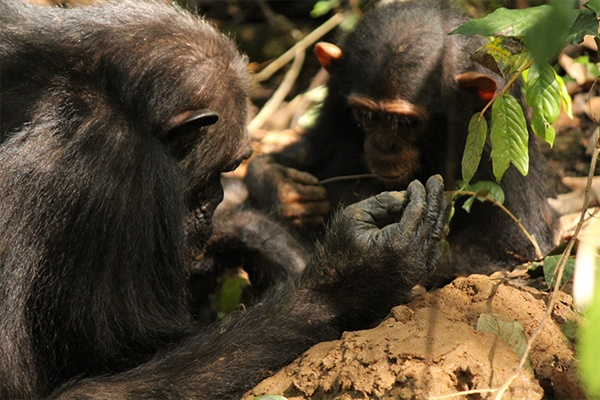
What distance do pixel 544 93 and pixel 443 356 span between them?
4.60ft

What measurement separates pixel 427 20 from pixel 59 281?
3.28m

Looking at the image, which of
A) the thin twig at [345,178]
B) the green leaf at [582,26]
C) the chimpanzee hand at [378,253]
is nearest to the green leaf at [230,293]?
the thin twig at [345,178]

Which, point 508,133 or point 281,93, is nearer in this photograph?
point 508,133

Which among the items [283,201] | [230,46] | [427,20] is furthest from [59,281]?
[427,20]

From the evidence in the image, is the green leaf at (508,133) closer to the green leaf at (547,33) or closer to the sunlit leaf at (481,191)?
the sunlit leaf at (481,191)

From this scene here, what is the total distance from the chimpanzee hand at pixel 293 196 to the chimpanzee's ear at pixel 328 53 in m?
0.85

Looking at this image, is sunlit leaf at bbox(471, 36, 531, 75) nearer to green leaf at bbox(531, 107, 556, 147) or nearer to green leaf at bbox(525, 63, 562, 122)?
green leaf at bbox(525, 63, 562, 122)

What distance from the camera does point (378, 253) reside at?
3463 millimetres

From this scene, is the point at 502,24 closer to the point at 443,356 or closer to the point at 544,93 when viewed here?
the point at 544,93

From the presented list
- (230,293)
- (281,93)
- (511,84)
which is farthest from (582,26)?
(281,93)

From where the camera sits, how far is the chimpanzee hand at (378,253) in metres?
3.44

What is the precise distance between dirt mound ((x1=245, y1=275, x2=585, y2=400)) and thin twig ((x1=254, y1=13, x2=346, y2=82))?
5655mm

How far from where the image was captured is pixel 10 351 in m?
3.25

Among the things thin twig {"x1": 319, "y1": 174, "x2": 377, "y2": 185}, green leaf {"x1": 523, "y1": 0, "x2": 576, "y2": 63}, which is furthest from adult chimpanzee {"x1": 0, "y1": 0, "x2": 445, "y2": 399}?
green leaf {"x1": 523, "y1": 0, "x2": 576, "y2": 63}
